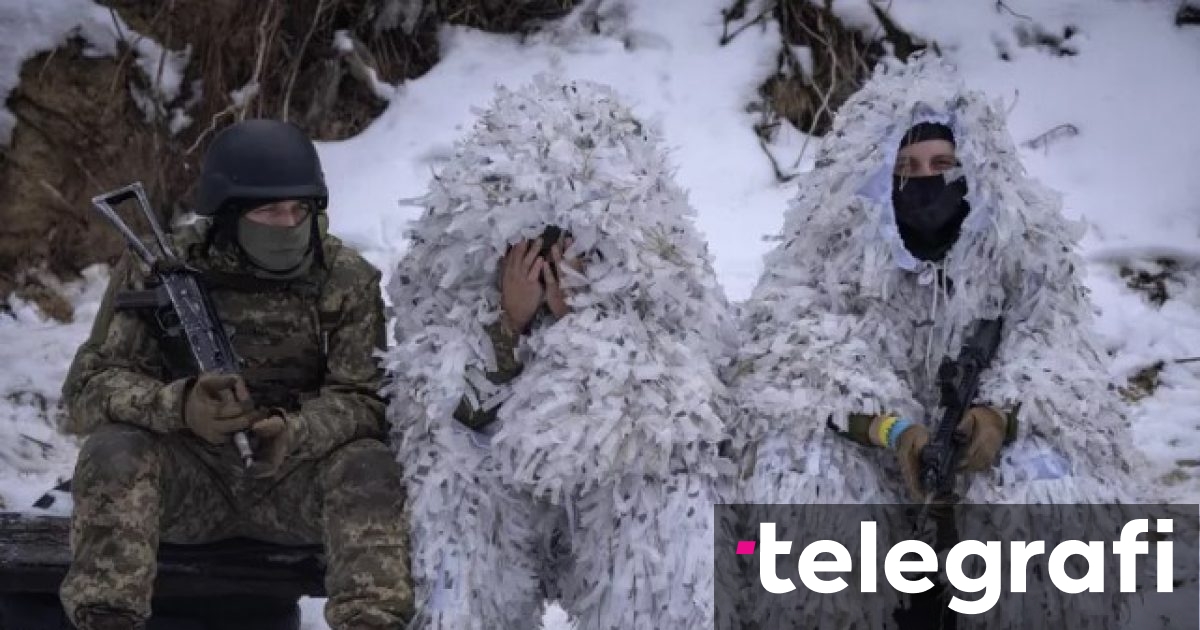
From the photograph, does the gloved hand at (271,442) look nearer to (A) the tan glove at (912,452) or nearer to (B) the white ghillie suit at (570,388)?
(B) the white ghillie suit at (570,388)

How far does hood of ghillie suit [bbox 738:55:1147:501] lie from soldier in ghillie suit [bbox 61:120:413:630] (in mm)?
805

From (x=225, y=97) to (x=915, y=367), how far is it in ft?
11.3

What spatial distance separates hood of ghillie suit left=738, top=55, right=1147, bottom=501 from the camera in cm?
273

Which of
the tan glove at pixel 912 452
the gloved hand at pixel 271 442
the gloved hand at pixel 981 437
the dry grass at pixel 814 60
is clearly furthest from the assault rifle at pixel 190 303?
the dry grass at pixel 814 60

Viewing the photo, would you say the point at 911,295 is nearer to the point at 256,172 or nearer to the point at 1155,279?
the point at 256,172

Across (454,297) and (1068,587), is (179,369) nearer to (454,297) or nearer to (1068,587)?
(454,297)

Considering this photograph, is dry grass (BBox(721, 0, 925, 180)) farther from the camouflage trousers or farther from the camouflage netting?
the camouflage trousers

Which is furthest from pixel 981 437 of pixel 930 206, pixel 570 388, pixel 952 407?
pixel 570 388

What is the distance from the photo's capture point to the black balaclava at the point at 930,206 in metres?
2.85

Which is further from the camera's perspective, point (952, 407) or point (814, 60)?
point (814, 60)

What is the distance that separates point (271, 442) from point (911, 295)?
138 centimetres

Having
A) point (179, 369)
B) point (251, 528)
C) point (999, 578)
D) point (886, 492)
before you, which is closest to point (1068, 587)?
point (999, 578)

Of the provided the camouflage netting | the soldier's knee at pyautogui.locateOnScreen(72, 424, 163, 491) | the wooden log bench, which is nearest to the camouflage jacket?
the soldier's knee at pyautogui.locateOnScreen(72, 424, 163, 491)

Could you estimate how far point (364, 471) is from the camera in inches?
104
